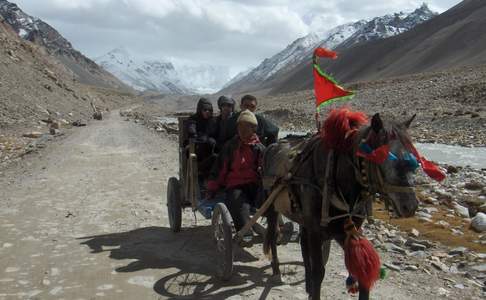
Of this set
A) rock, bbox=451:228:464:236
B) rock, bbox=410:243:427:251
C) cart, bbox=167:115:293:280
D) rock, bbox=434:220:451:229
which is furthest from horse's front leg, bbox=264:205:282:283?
rock, bbox=434:220:451:229

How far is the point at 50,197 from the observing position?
10.8 m

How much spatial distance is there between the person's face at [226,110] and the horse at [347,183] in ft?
6.92

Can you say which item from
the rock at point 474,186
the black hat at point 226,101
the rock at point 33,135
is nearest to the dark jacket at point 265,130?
the black hat at point 226,101

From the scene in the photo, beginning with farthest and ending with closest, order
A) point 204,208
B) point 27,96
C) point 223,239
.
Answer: point 27,96 < point 204,208 < point 223,239

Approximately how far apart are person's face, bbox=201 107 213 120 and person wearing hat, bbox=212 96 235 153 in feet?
0.68

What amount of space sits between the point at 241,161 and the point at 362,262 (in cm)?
277

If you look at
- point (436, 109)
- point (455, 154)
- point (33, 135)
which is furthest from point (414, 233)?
point (436, 109)

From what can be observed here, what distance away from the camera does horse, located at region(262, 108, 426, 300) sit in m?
3.81

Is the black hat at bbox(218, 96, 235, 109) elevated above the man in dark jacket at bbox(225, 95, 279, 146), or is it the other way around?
the black hat at bbox(218, 96, 235, 109)

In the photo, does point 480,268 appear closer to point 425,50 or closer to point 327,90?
point 327,90

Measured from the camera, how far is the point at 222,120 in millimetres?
7578

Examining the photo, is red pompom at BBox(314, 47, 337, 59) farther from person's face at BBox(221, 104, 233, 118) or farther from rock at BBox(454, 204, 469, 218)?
rock at BBox(454, 204, 469, 218)

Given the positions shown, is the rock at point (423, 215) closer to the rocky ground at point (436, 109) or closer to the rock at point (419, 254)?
the rock at point (419, 254)

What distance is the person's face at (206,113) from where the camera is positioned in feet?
25.6
